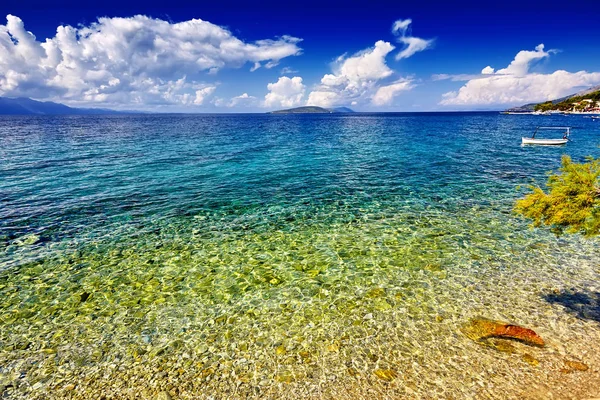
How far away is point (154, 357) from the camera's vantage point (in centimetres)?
993

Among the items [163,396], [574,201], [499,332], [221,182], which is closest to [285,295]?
[163,396]

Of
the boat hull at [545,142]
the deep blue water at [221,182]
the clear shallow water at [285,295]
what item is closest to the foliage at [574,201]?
the clear shallow water at [285,295]

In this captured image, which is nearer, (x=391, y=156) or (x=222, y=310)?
(x=222, y=310)

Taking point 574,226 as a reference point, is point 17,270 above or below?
below

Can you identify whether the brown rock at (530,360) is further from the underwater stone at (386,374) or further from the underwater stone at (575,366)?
the underwater stone at (386,374)

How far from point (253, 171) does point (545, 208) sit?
33.5m

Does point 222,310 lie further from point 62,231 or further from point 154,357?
point 62,231

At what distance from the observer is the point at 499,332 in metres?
10.5

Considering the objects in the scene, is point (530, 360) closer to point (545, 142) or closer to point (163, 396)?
point (163, 396)

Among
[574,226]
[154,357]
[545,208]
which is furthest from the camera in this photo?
[154,357]

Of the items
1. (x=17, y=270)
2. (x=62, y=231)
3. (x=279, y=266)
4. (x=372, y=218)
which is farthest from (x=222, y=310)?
(x=62, y=231)

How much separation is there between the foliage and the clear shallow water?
4423mm

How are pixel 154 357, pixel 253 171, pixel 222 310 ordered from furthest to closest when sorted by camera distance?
pixel 253 171 → pixel 222 310 → pixel 154 357

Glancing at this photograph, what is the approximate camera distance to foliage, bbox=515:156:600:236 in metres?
8.09
